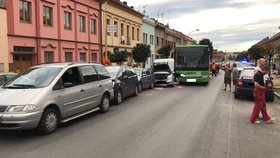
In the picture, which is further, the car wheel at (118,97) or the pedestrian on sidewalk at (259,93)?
the car wheel at (118,97)

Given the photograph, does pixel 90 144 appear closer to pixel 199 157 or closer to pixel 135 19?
pixel 199 157

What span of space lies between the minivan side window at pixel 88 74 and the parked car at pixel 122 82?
3.04 m

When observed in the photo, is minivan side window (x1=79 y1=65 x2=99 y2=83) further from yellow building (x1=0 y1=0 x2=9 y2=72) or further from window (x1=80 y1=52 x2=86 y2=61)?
window (x1=80 y1=52 x2=86 y2=61)

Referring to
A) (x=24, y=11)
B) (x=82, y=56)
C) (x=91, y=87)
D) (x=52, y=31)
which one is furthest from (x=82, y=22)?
(x=91, y=87)

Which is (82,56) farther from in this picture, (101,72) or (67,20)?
(101,72)

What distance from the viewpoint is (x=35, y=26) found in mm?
22781

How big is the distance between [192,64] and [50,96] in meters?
17.3

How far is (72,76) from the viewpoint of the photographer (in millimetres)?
10117

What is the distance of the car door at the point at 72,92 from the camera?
942 centimetres

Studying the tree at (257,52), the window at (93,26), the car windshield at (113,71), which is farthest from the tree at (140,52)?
the car windshield at (113,71)

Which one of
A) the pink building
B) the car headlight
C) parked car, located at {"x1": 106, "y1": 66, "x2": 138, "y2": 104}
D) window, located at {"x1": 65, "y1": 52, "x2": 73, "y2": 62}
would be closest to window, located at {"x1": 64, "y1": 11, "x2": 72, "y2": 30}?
the pink building

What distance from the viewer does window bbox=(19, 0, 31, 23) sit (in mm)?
21516

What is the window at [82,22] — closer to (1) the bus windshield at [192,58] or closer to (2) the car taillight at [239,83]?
(1) the bus windshield at [192,58]

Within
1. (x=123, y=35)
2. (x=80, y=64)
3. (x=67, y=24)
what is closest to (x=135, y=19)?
(x=123, y=35)
